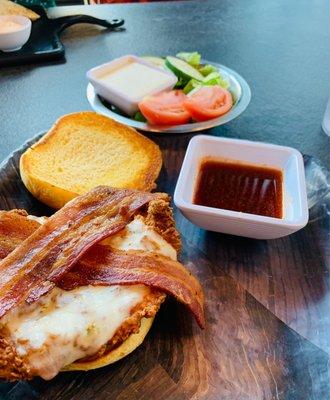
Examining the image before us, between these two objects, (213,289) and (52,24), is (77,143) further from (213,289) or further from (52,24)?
(52,24)

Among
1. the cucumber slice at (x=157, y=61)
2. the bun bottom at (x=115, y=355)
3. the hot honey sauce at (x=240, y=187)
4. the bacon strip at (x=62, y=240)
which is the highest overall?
the bacon strip at (x=62, y=240)

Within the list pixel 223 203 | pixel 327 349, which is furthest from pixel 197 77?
pixel 327 349

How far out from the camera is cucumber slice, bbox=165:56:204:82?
250 cm

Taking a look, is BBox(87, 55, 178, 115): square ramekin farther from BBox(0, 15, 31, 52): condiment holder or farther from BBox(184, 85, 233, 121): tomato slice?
BBox(0, 15, 31, 52): condiment holder

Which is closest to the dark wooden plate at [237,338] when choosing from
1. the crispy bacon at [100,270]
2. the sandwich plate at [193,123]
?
the crispy bacon at [100,270]

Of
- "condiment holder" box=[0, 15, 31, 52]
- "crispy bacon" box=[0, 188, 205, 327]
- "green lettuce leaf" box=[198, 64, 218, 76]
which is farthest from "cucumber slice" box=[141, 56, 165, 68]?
"crispy bacon" box=[0, 188, 205, 327]

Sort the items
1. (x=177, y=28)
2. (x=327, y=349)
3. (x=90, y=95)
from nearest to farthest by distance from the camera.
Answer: (x=327, y=349) → (x=90, y=95) → (x=177, y=28)

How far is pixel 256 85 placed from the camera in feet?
9.59

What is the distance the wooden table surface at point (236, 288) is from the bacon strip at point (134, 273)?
5.4 inches

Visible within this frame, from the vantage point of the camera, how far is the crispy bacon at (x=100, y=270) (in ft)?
3.90

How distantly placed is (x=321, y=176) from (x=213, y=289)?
77cm

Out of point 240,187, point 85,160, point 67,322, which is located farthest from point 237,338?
point 85,160

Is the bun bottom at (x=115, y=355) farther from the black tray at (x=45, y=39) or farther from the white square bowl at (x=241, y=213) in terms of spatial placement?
the black tray at (x=45, y=39)

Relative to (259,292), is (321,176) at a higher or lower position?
higher
